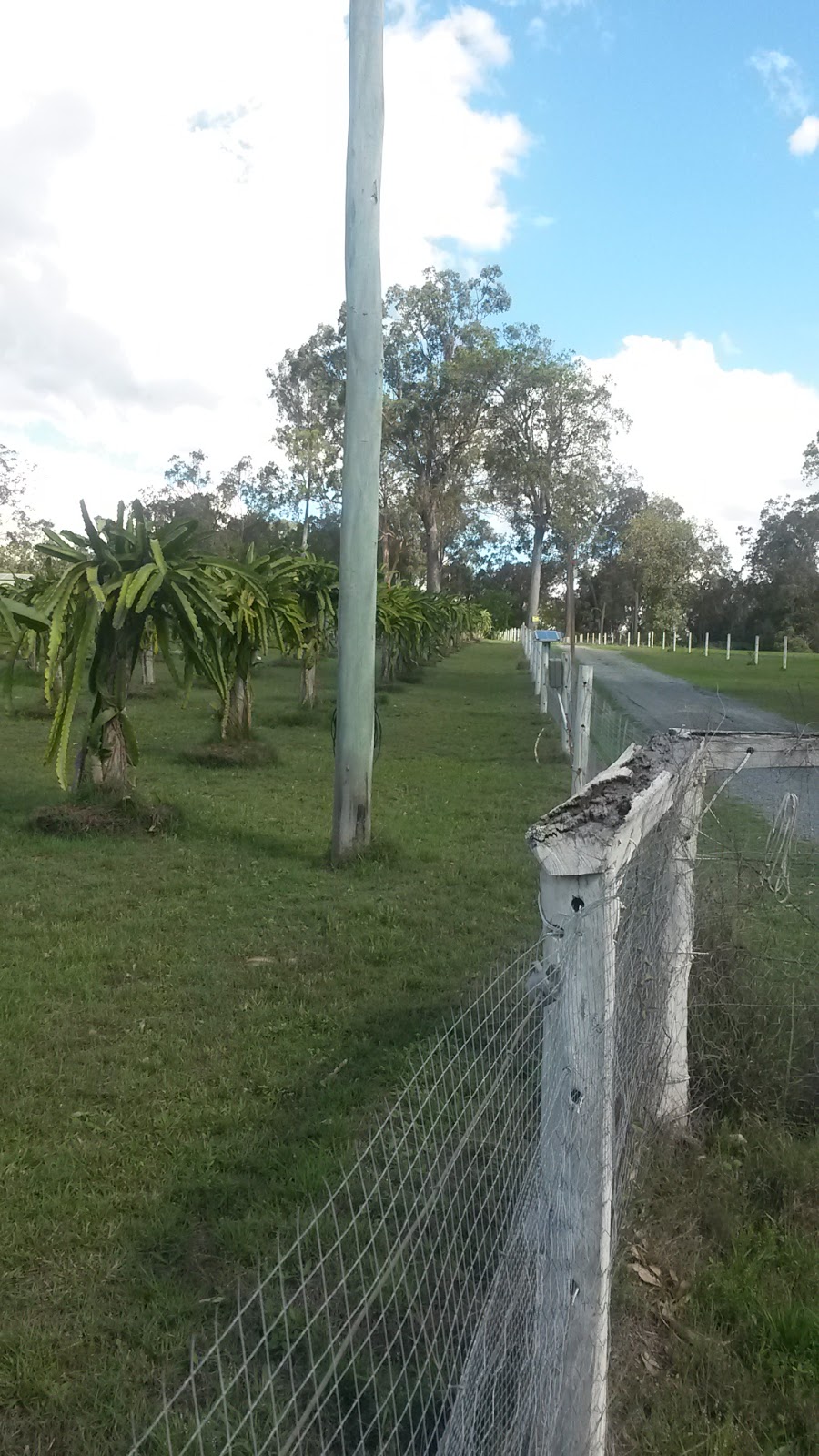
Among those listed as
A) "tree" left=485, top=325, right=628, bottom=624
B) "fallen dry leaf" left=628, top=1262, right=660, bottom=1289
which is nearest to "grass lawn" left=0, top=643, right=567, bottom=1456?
"fallen dry leaf" left=628, top=1262, right=660, bottom=1289

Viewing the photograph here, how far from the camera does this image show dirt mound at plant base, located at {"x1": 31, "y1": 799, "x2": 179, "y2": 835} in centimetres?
814

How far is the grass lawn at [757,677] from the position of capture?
1816 cm

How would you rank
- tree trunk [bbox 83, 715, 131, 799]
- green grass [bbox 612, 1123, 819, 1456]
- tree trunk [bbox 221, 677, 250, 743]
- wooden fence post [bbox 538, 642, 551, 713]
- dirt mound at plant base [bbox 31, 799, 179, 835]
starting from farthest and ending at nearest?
1. wooden fence post [bbox 538, 642, 551, 713]
2. tree trunk [bbox 221, 677, 250, 743]
3. tree trunk [bbox 83, 715, 131, 799]
4. dirt mound at plant base [bbox 31, 799, 179, 835]
5. green grass [bbox 612, 1123, 819, 1456]

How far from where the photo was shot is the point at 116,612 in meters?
7.91

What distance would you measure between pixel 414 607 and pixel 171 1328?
70.4 feet

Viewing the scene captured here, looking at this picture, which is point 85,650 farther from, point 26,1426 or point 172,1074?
point 26,1426

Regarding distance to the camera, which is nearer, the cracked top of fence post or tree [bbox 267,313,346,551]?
the cracked top of fence post

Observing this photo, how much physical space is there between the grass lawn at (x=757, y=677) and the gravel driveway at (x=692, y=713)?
0.38m

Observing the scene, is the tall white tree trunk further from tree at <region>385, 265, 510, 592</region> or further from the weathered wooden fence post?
tree at <region>385, 265, 510, 592</region>

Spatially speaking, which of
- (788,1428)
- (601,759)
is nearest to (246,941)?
(788,1428)

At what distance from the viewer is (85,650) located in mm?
7797

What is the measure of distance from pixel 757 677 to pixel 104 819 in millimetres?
21229

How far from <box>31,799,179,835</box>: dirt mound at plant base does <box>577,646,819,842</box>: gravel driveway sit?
364 centimetres

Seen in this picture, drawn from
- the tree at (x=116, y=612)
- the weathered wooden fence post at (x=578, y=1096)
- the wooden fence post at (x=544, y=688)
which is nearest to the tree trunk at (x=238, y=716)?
the tree at (x=116, y=612)
